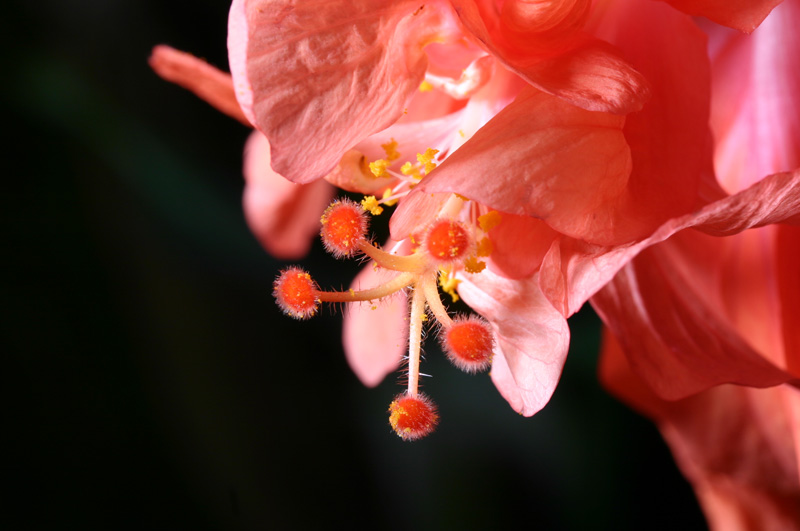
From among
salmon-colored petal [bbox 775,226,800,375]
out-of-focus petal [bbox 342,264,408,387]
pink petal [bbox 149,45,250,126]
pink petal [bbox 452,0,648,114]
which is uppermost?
pink petal [bbox 452,0,648,114]

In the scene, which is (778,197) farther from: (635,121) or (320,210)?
(320,210)

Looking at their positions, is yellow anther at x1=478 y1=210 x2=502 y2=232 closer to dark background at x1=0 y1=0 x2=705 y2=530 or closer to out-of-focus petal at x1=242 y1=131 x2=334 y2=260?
out-of-focus petal at x1=242 y1=131 x2=334 y2=260

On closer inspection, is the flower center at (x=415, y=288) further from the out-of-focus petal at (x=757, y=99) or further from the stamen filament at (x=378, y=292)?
the out-of-focus petal at (x=757, y=99)

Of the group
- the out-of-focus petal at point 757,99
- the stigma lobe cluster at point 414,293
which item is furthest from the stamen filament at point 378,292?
the out-of-focus petal at point 757,99

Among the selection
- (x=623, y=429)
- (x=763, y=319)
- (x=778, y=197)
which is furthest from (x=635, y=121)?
(x=623, y=429)

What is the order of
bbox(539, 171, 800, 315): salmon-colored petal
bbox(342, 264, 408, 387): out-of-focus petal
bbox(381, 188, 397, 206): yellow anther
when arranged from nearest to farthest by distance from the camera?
1. bbox(539, 171, 800, 315): salmon-colored petal
2. bbox(381, 188, 397, 206): yellow anther
3. bbox(342, 264, 408, 387): out-of-focus petal

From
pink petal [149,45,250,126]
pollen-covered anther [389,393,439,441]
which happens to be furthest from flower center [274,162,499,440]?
pink petal [149,45,250,126]
